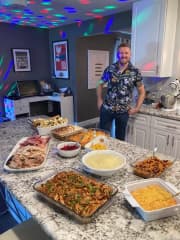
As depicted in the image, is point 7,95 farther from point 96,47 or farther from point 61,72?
point 96,47

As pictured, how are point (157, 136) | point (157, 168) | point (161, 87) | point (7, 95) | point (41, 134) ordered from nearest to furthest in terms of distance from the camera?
point (157, 168), point (41, 134), point (157, 136), point (161, 87), point (7, 95)

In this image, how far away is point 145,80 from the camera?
11.1 ft

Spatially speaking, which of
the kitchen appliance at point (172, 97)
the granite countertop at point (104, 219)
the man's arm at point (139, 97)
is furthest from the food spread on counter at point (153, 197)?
the kitchen appliance at point (172, 97)

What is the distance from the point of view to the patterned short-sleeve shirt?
252cm

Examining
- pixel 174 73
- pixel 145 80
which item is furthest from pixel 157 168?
pixel 145 80

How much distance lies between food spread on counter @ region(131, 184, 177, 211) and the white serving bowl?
0.21 meters

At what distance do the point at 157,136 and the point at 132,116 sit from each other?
45 centimetres

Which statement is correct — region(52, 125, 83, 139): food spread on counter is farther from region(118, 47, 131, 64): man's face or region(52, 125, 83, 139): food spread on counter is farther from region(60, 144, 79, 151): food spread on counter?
region(118, 47, 131, 64): man's face

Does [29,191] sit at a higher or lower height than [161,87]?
lower

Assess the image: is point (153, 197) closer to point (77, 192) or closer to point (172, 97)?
point (77, 192)

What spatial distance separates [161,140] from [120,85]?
3.01ft

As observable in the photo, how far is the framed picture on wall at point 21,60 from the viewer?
4702 millimetres

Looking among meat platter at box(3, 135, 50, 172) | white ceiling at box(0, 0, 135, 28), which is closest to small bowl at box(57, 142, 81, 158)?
meat platter at box(3, 135, 50, 172)

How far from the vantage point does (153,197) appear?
971mm
